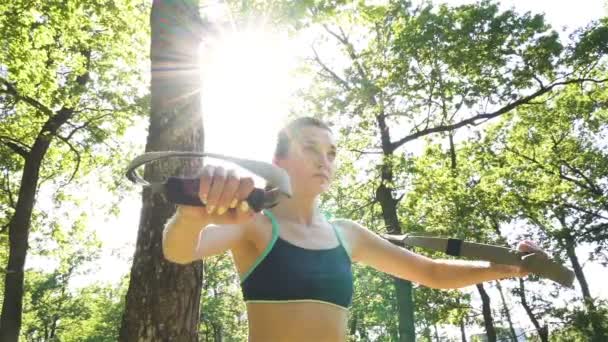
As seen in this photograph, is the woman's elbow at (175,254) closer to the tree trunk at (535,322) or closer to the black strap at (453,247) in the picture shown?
the black strap at (453,247)

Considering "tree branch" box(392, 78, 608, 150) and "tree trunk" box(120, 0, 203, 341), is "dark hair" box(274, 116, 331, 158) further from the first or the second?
"tree branch" box(392, 78, 608, 150)

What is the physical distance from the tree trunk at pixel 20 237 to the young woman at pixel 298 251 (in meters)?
13.5

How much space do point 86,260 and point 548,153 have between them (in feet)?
137

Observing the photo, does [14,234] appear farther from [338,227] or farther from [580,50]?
[580,50]

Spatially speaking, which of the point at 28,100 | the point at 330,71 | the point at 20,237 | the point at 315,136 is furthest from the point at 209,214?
the point at 330,71

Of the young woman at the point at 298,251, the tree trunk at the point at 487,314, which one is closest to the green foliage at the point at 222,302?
the tree trunk at the point at 487,314

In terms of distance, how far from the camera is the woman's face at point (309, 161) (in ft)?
8.78

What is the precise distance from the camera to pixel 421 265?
2.96 metres

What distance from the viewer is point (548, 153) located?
84.5 feet

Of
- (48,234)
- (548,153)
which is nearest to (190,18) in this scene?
(48,234)

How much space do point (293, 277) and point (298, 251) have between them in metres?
0.17

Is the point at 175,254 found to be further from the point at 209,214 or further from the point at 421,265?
the point at 421,265

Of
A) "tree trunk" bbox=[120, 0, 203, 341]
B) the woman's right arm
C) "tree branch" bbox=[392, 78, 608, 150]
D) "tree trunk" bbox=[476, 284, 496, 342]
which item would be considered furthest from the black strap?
"tree trunk" bbox=[476, 284, 496, 342]

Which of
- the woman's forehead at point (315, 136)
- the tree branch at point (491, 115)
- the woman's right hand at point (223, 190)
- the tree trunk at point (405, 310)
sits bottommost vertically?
the woman's right hand at point (223, 190)
